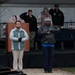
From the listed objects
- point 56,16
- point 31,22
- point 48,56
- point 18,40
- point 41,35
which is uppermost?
point 56,16

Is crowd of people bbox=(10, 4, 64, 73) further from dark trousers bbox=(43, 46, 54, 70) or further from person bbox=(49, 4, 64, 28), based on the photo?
person bbox=(49, 4, 64, 28)

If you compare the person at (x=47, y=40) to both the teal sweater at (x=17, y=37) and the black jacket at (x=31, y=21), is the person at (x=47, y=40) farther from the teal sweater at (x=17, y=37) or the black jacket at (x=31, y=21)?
the black jacket at (x=31, y=21)

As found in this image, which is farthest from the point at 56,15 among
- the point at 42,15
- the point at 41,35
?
the point at 41,35

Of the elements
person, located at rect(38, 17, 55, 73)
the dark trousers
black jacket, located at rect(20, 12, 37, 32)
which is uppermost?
black jacket, located at rect(20, 12, 37, 32)

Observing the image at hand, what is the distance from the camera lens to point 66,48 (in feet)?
45.2

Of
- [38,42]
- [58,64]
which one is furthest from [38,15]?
[58,64]

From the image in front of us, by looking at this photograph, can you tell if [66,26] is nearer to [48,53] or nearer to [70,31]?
[70,31]

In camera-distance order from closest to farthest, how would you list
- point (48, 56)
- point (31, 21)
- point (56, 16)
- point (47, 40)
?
1. point (47, 40)
2. point (48, 56)
3. point (31, 21)
4. point (56, 16)

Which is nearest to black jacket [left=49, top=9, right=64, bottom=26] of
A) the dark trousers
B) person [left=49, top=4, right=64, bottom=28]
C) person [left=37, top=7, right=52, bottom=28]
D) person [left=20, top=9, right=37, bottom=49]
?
A: person [left=49, top=4, right=64, bottom=28]

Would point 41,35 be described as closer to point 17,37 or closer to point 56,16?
point 17,37

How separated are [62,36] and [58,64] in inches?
70.7

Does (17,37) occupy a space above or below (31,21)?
below

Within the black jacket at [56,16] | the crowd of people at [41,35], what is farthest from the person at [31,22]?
the black jacket at [56,16]

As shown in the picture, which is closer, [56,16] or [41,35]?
[41,35]
